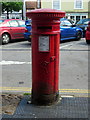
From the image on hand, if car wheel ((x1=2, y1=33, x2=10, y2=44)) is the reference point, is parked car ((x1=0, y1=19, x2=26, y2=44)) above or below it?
above

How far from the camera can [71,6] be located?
42.8 metres

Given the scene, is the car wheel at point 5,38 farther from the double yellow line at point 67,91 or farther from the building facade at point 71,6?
the building facade at point 71,6

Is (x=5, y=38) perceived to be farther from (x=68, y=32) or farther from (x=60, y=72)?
(x=60, y=72)

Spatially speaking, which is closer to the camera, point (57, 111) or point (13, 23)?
point (57, 111)

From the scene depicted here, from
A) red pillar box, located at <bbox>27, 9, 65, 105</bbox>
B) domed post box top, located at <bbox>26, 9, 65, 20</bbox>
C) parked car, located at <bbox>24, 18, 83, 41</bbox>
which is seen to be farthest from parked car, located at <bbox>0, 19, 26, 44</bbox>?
domed post box top, located at <bbox>26, 9, 65, 20</bbox>

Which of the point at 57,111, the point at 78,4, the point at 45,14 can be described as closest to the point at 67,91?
the point at 57,111

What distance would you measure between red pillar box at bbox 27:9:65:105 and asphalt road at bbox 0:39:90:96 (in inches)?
43.7

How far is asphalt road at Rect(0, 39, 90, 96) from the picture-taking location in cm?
557

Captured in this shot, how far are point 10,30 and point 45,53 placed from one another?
31.7 feet

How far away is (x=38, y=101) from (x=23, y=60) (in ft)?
15.1

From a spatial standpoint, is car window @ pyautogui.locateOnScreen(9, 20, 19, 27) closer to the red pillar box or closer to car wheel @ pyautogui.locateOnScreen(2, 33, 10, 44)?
car wheel @ pyautogui.locateOnScreen(2, 33, 10, 44)

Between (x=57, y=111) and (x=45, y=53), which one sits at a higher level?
(x=45, y=53)

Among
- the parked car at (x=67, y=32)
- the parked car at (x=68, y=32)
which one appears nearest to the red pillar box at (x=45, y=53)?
the parked car at (x=67, y=32)

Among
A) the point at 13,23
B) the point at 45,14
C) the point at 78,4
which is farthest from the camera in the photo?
the point at 78,4
